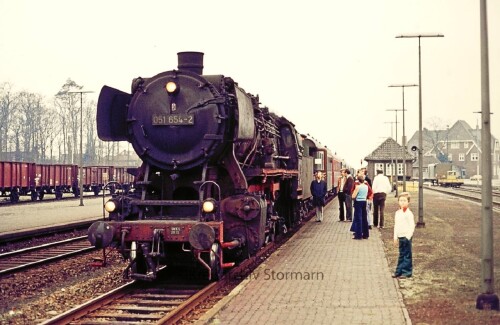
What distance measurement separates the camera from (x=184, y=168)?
9.51 metres

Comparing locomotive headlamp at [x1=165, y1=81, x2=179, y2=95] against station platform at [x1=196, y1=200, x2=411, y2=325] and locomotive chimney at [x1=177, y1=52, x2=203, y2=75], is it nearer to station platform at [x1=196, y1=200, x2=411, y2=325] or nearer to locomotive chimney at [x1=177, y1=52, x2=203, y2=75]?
locomotive chimney at [x1=177, y1=52, x2=203, y2=75]

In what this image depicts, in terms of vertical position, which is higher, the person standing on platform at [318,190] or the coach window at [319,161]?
the coach window at [319,161]

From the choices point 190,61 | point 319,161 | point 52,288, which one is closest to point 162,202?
point 52,288

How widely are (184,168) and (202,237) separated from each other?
1703 millimetres

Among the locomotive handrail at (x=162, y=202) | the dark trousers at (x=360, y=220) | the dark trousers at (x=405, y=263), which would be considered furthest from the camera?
the dark trousers at (x=360, y=220)

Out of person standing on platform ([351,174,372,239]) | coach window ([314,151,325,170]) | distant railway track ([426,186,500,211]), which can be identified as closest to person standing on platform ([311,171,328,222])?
coach window ([314,151,325,170])

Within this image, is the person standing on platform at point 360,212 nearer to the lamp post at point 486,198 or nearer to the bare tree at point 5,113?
the lamp post at point 486,198

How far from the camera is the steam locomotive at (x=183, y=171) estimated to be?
341 inches

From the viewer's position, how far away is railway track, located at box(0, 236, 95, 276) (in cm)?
1119

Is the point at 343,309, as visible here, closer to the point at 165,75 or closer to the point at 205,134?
the point at 205,134

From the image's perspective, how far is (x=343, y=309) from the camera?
7.02 metres

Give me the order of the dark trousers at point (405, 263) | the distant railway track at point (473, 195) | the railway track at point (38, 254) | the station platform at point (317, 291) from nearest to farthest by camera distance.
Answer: the station platform at point (317, 291) → the dark trousers at point (405, 263) → the railway track at point (38, 254) → the distant railway track at point (473, 195)

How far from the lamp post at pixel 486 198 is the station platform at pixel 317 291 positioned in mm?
1054

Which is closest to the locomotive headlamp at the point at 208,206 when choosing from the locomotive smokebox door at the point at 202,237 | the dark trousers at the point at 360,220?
the locomotive smokebox door at the point at 202,237
